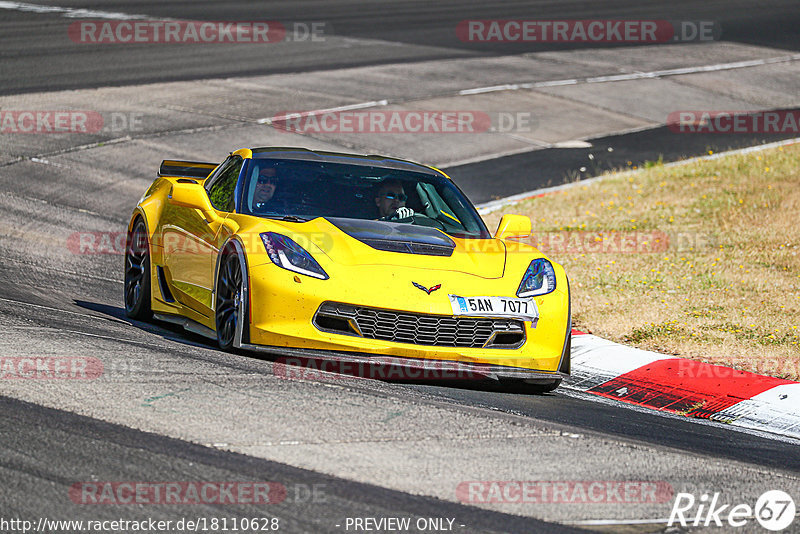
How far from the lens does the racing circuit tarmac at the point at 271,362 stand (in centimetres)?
477

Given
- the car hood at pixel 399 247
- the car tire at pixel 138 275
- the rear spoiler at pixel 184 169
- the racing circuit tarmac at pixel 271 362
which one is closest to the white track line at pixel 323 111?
the racing circuit tarmac at pixel 271 362

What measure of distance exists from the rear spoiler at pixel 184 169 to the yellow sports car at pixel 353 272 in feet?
2.66

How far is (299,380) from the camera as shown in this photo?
633cm

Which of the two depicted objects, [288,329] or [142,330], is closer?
[288,329]

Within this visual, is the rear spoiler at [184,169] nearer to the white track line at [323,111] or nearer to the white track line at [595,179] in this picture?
the white track line at [595,179]

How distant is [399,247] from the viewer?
744 cm

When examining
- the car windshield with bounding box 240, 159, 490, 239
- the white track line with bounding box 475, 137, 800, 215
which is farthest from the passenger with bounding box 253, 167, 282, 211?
the white track line with bounding box 475, 137, 800, 215

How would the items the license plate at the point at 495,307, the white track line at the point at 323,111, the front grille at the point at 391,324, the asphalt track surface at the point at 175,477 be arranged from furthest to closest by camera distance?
the white track line at the point at 323,111, the license plate at the point at 495,307, the front grille at the point at 391,324, the asphalt track surface at the point at 175,477

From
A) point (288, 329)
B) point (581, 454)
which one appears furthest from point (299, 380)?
point (581, 454)

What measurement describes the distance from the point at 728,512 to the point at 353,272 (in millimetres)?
2841

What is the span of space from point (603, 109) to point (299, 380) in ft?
53.3

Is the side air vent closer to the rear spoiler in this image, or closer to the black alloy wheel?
the black alloy wheel

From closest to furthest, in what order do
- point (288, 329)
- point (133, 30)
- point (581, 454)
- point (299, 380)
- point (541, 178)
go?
point (581, 454)
point (299, 380)
point (288, 329)
point (541, 178)
point (133, 30)

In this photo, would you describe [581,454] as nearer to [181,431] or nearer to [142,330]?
[181,431]
